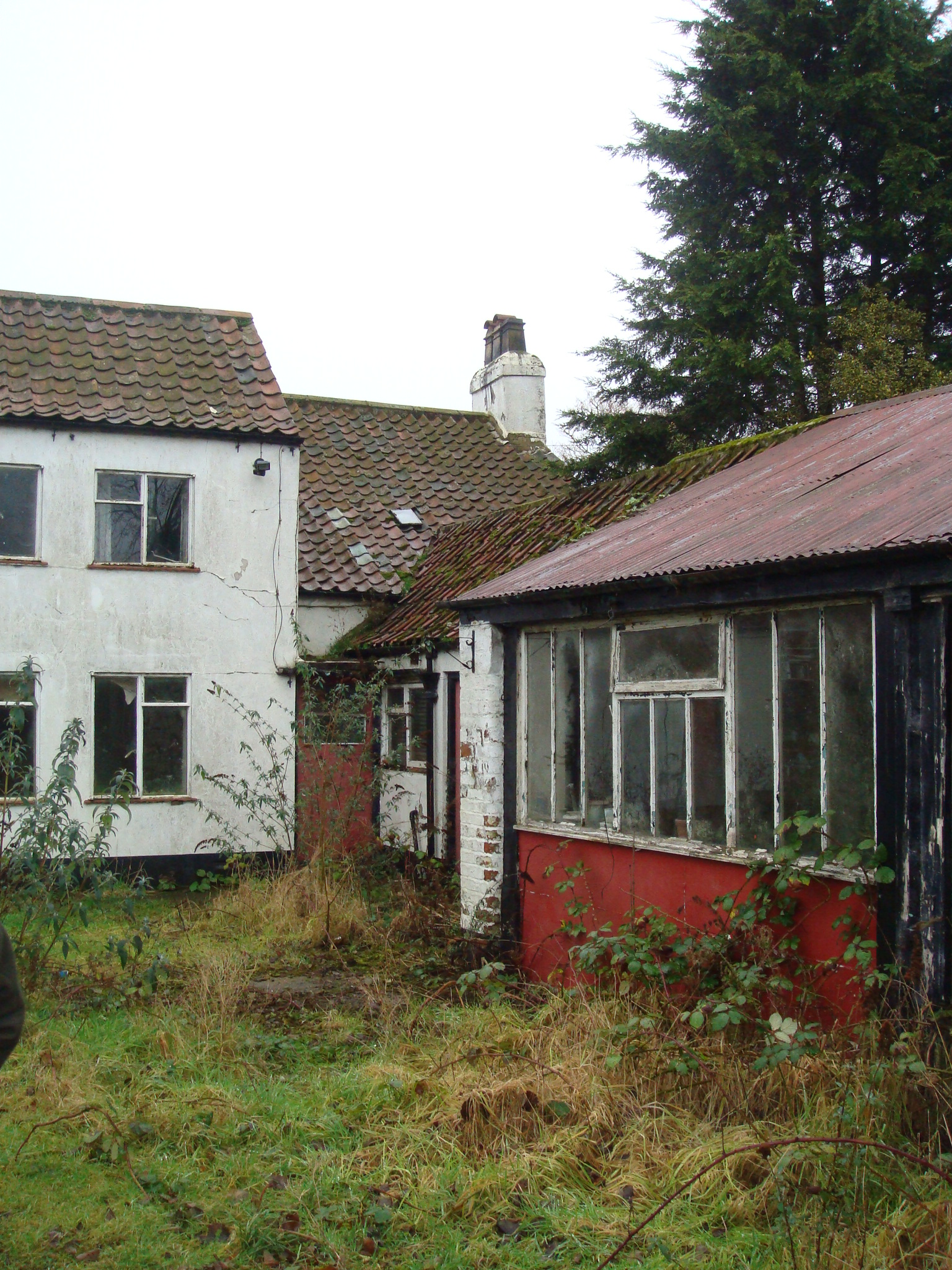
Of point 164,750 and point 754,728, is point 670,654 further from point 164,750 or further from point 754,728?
point 164,750

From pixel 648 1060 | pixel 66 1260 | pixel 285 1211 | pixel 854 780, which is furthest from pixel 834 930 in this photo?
pixel 66 1260

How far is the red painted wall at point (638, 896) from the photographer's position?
650 cm

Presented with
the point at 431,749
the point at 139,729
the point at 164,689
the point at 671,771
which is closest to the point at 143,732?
the point at 139,729

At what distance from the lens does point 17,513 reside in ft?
47.8

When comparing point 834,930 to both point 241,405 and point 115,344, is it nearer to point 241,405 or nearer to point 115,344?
point 241,405

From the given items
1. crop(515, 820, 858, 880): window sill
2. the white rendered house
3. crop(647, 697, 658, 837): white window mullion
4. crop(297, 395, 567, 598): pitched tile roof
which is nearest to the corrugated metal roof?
crop(647, 697, 658, 837): white window mullion

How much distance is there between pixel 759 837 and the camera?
7.16m

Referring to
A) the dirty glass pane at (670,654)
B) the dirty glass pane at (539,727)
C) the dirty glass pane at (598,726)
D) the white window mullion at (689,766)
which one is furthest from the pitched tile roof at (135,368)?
the white window mullion at (689,766)

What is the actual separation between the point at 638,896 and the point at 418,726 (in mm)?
7591

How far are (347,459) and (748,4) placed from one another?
11.1 metres

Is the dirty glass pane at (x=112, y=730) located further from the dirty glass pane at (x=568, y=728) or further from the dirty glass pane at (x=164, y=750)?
the dirty glass pane at (x=568, y=728)

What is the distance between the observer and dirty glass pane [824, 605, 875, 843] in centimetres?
643

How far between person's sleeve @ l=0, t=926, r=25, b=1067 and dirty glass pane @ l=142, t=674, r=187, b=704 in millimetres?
11854

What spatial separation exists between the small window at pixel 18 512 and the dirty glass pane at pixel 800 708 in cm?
1061
